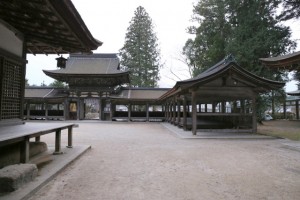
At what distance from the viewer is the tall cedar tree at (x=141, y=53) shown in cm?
4006

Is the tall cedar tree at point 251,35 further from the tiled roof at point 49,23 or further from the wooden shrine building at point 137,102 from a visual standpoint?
the tiled roof at point 49,23

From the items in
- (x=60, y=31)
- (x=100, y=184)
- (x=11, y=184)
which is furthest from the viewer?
(x=60, y=31)

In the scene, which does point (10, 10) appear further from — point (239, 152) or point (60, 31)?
point (239, 152)

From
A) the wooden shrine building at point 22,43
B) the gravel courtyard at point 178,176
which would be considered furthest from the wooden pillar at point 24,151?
the gravel courtyard at point 178,176

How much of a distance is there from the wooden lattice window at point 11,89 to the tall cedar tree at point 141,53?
32382 millimetres

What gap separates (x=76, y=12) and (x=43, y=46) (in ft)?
12.5

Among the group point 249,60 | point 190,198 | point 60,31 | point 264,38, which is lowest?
point 190,198

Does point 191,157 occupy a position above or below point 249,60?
below

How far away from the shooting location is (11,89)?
6.81m

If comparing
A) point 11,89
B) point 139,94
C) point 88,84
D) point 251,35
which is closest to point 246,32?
point 251,35

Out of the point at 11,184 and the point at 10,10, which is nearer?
the point at 11,184

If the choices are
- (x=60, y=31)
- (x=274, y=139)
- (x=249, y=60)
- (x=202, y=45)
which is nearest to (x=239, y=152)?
(x=274, y=139)

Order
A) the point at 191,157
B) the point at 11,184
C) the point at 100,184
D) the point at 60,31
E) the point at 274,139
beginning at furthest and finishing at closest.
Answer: the point at 274,139 < the point at 191,157 < the point at 60,31 < the point at 100,184 < the point at 11,184

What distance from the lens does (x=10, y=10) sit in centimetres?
548
